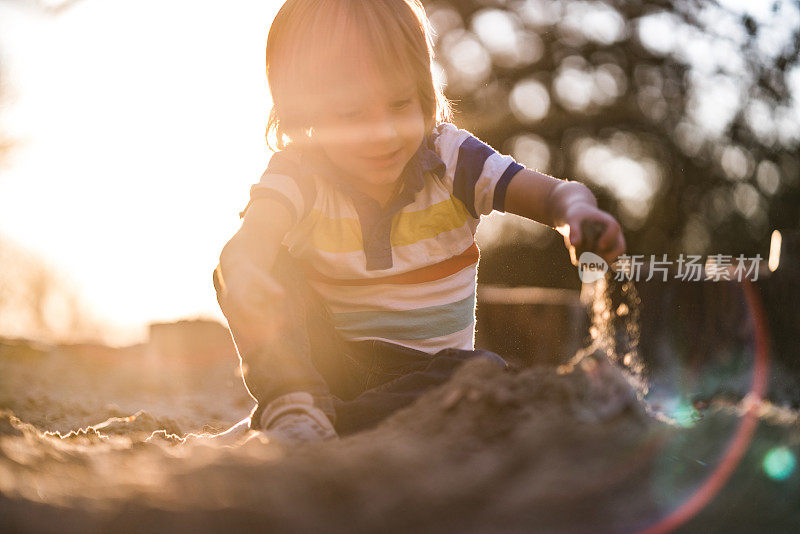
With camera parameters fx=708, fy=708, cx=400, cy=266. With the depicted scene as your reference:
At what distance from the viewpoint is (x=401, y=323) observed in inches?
66.5

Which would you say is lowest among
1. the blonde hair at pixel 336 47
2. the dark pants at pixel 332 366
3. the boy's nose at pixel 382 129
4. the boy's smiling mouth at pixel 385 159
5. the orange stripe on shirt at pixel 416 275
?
the dark pants at pixel 332 366

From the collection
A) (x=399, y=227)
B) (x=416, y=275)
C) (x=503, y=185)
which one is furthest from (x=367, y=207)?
(x=503, y=185)

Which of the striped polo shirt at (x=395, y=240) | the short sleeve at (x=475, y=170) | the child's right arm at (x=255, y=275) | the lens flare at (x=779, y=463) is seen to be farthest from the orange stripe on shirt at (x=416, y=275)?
the lens flare at (x=779, y=463)

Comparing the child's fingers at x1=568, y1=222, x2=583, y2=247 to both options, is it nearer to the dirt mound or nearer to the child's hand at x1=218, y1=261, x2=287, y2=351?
the dirt mound

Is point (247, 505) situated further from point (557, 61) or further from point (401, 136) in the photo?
point (557, 61)

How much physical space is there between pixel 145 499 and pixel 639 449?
49 centimetres

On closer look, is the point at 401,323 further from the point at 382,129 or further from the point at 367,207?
the point at 382,129

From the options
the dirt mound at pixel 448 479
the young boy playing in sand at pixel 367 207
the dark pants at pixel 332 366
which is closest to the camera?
the dirt mound at pixel 448 479

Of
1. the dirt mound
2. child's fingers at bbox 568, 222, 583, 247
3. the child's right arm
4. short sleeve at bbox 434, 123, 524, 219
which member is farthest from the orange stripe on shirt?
the dirt mound

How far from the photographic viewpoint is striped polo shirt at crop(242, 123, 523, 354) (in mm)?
1666

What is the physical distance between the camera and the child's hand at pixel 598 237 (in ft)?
3.54

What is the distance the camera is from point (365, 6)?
158 cm

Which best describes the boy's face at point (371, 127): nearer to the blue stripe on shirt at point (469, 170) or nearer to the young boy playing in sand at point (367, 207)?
the young boy playing in sand at point (367, 207)

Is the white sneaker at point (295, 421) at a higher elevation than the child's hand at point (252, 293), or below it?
below
